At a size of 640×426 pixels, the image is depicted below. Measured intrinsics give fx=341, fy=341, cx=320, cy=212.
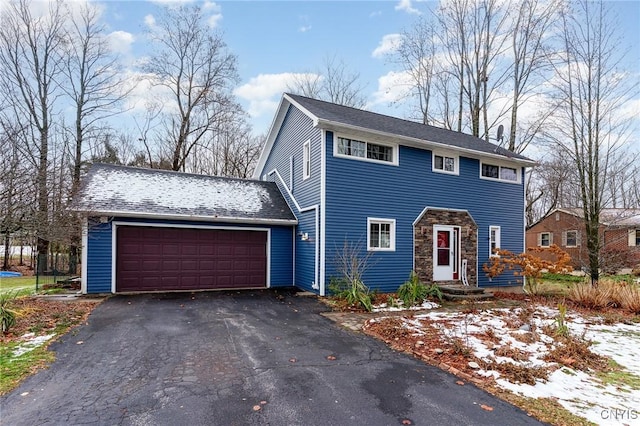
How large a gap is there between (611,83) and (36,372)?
17216 millimetres

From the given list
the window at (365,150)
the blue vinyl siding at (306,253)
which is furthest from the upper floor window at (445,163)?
the blue vinyl siding at (306,253)

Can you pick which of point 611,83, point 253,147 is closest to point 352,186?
point 611,83

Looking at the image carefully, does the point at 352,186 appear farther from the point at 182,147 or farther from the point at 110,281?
the point at 182,147

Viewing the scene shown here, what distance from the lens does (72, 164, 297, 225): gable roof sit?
10.2 m

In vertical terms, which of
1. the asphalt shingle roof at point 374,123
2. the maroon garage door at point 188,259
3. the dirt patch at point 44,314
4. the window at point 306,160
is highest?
the asphalt shingle roof at point 374,123

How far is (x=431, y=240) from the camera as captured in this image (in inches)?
470

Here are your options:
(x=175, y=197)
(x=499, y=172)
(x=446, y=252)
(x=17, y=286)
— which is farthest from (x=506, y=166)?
(x=17, y=286)

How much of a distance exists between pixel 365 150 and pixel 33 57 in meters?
17.9

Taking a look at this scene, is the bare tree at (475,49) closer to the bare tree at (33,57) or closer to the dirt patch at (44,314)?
the bare tree at (33,57)

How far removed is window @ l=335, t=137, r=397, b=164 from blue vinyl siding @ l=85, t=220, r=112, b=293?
289 inches

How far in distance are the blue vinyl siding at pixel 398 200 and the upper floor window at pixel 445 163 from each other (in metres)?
0.23

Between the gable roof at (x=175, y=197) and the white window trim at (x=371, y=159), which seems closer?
the gable roof at (x=175, y=197)

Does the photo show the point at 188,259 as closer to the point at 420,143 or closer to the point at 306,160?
the point at 306,160

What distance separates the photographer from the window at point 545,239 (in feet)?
81.3
